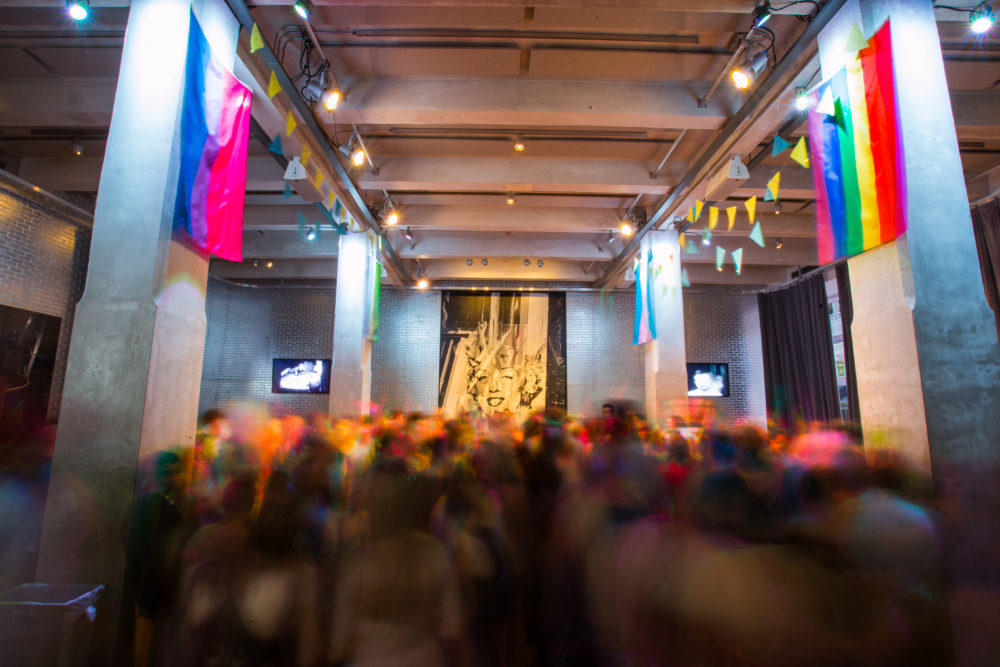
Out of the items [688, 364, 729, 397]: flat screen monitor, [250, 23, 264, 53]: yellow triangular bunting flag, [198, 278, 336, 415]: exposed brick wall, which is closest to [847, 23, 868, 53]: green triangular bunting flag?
[250, 23, 264, 53]: yellow triangular bunting flag

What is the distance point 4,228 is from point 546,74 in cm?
663

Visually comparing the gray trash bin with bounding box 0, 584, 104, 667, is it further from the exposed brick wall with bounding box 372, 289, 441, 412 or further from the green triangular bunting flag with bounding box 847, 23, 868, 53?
the exposed brick wall with bounding box 372, 289, 441, 412

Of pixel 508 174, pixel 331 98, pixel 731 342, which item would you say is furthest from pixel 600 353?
pixel 331 98

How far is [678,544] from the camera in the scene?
1.84 meters

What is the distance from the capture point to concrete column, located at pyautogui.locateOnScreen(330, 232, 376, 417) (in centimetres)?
702

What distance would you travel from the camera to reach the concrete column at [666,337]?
707 centimetres

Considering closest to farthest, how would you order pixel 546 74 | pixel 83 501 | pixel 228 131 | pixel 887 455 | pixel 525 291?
pixel 83 501, pixel 887 455, pixel 228 131, pixel 546 74, pixel 525 291

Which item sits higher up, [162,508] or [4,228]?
[4,228]

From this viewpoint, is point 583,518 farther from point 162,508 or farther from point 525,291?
point 525,291

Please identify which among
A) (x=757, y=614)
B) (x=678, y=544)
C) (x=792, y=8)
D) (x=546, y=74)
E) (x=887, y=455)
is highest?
(x=546, y=74)

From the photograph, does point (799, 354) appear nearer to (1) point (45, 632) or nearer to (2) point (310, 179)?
(2) point (310, 179)

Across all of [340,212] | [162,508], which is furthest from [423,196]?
[162,508]

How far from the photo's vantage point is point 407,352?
11516 millimetres

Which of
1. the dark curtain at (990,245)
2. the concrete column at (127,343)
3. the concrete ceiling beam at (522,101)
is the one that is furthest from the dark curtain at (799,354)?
the concrete column at (127,343)
